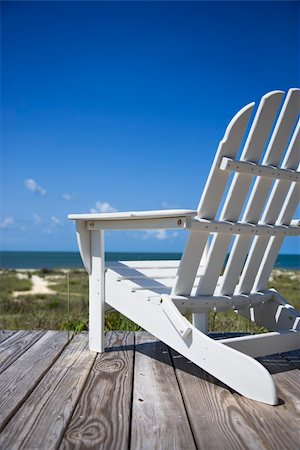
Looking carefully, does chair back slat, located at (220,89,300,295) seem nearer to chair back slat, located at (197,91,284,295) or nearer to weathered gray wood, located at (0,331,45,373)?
chair back slat, located at (197,91,284,295)

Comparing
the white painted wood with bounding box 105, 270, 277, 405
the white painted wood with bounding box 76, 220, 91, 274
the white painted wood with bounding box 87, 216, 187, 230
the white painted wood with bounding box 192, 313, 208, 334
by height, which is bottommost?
the white painted wood with bounding box 192, 313, 208, 334

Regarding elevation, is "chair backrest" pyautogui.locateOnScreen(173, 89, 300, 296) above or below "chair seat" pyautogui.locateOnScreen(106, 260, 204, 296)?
above

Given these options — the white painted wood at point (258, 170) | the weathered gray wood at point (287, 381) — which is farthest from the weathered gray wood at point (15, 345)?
the white painted wood at point (258, 170)

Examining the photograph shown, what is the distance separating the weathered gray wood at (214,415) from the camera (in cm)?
128

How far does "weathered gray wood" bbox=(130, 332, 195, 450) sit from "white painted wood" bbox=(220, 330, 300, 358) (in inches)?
12.2

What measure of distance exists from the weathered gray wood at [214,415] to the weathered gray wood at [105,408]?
21 centimetres

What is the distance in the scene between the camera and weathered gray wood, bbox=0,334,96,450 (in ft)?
4.23

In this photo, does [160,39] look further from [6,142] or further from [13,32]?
[6,142]

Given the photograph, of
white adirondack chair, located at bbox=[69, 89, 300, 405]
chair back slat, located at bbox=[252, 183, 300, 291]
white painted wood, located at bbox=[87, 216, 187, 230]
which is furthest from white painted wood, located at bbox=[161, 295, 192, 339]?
chair back slat, located at bbox=[252, 183, 300, 291]

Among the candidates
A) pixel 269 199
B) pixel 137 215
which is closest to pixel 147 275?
pixel 137 215

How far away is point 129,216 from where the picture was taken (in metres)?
2.03

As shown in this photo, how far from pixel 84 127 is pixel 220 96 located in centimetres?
1893

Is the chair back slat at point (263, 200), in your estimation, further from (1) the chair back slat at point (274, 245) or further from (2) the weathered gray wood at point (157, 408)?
(2) the weathered gray wood at point (157, 408)

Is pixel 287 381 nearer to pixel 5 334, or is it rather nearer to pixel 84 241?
pixel 84 241
